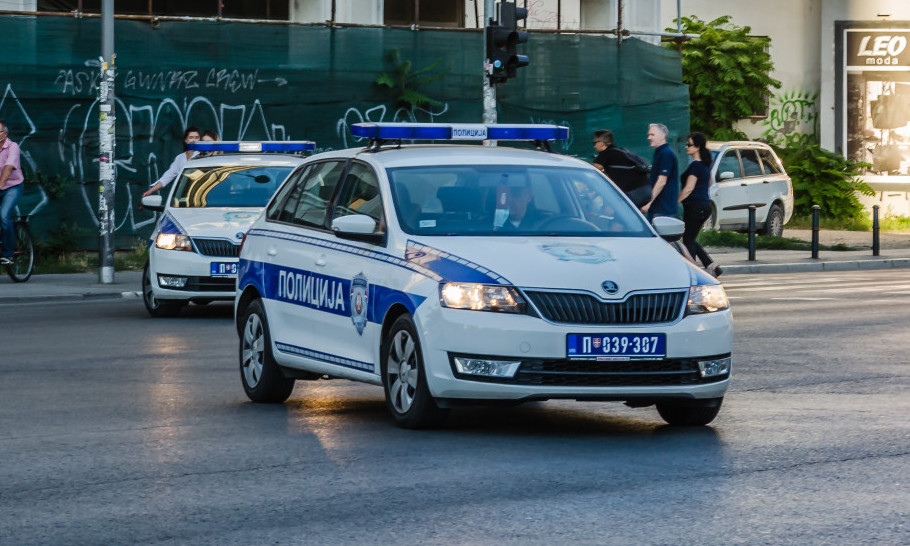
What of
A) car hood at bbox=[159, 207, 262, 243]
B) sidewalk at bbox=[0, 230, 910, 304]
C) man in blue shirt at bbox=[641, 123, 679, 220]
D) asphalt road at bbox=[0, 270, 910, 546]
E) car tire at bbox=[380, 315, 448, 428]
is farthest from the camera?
sidewalk at bbox=[0, 230, 910, 304]

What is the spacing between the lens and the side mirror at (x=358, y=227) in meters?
9.83

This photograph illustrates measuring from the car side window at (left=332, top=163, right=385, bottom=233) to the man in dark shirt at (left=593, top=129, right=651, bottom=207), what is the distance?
1003 cm

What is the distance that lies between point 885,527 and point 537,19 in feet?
85.2

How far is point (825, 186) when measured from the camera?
39188 mm

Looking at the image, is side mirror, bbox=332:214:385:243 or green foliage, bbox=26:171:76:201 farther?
green foliage, bbox=26:171:76:201

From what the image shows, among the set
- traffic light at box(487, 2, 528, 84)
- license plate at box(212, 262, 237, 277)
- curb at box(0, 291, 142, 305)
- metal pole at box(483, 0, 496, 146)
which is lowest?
curb at box(0, 291, 142, 305)

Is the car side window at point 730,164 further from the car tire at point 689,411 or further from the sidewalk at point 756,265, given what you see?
the car tire at point 689,411

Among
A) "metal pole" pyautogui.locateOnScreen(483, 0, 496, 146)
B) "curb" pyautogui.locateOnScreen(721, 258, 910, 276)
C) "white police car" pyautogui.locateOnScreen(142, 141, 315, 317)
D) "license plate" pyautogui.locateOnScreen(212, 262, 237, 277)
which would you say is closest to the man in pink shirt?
"white police car" pyautogui.locateOnScreen(142, 141, 315, 317)

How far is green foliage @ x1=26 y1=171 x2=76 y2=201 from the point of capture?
24906 mm

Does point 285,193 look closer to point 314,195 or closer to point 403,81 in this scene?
point 314,195

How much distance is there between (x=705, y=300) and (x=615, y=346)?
65 centimetres

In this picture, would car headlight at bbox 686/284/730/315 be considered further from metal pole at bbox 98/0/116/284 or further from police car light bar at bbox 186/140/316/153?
metal pole at bbox 98/0/116/284

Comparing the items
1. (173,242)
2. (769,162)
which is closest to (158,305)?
(173,242)

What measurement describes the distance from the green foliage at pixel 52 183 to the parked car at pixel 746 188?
1083 centimetres
